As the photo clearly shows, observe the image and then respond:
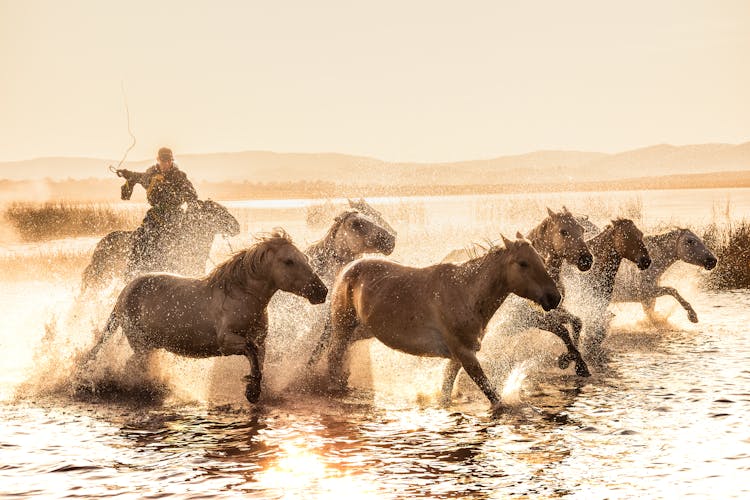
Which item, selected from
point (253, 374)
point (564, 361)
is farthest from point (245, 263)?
point (564, 361)

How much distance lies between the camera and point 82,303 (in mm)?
14250

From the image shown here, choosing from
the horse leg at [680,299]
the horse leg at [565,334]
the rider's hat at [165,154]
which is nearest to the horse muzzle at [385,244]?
the horse leg at [565,334]

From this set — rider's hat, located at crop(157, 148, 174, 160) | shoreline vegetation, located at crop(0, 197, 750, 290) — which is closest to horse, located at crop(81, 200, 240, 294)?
rider's hat, located at crop(157, 148, 174, 160)

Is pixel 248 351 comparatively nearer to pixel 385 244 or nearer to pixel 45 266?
pixel 385 244

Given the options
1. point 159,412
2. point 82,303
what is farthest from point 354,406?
point 82,303

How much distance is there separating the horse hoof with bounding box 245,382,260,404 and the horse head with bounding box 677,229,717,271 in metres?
8.15

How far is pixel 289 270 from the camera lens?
9102mm

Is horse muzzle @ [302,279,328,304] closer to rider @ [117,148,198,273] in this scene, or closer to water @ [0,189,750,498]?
water @ [0,189,750,498]

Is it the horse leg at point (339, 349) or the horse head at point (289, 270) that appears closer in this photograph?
the horse head at point (289, 270)

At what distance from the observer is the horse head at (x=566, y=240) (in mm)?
10539

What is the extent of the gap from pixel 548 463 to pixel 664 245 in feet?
27.1

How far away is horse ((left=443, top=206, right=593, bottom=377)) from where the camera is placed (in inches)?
416

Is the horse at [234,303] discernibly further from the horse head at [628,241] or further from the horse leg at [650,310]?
the horse leg at [650,310]

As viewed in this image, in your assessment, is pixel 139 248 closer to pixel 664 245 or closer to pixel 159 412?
pixel 159 412
